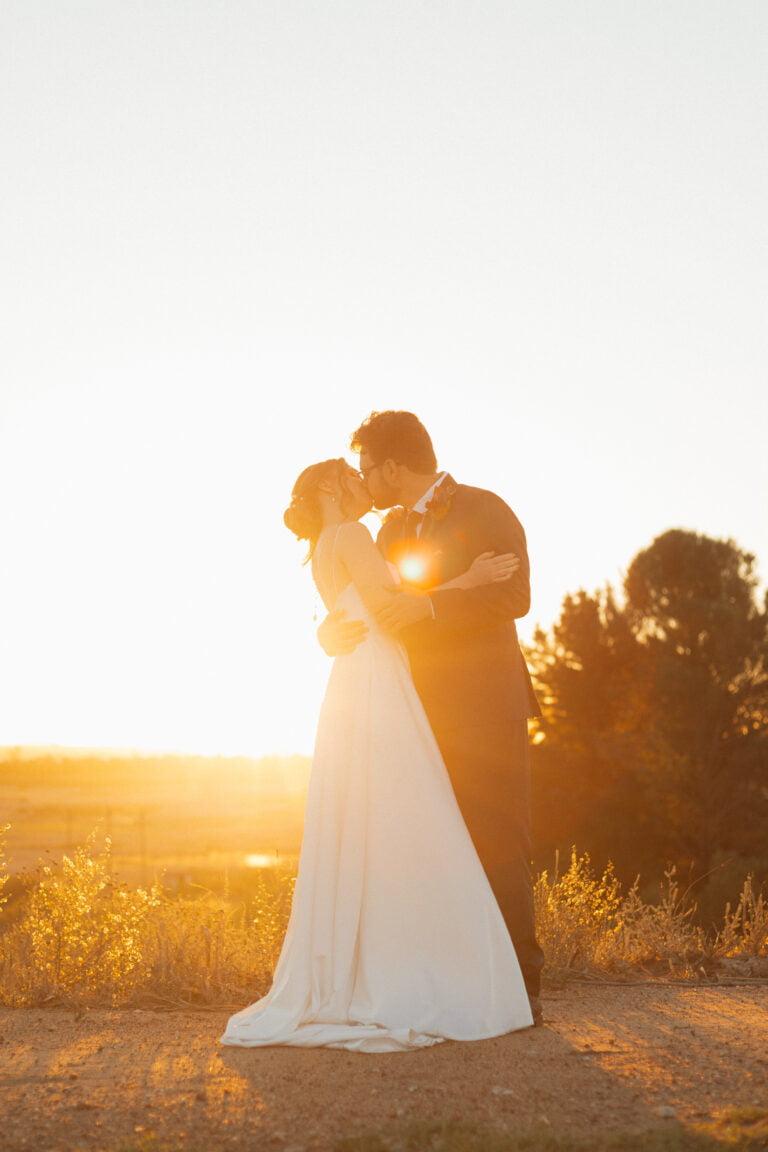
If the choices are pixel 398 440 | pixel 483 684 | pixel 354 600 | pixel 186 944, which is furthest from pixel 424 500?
pixel 186 944

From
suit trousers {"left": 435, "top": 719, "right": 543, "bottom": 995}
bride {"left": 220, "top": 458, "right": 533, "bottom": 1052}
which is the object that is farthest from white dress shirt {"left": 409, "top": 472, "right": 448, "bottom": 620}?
suit trousers {"left": 435, "top": 719, "right": 543, "bottom": 995}

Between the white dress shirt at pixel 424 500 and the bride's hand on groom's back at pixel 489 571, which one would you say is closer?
the bride's hand on groom's back at pixel 489 571

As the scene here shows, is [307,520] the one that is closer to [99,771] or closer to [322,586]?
[322,586]

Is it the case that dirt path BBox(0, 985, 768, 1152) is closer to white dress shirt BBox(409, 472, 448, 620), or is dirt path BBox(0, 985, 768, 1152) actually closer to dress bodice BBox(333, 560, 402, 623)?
dress bodice BBox(333, 560, 402, 623)

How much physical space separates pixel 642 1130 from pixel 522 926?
1.90 meters

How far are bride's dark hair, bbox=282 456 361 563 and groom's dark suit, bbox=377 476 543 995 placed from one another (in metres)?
0.46

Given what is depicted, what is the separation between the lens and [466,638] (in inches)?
225

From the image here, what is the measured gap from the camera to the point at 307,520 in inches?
231

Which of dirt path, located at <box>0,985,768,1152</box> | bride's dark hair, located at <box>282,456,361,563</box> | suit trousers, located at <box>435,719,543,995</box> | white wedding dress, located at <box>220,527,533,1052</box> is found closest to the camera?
dirt path, located at <box>0,985,768,1152</box>

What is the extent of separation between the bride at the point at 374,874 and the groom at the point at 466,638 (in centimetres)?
9

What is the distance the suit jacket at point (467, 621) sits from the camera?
5.60m

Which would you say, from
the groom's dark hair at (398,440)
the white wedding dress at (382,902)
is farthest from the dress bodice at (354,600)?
the groom's dark hair at (398,440)

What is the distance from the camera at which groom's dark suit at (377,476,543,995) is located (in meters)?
5.54

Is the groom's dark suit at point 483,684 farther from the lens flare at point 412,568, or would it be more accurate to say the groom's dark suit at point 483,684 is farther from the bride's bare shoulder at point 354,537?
the bride's bare shoulder at point 354,537
